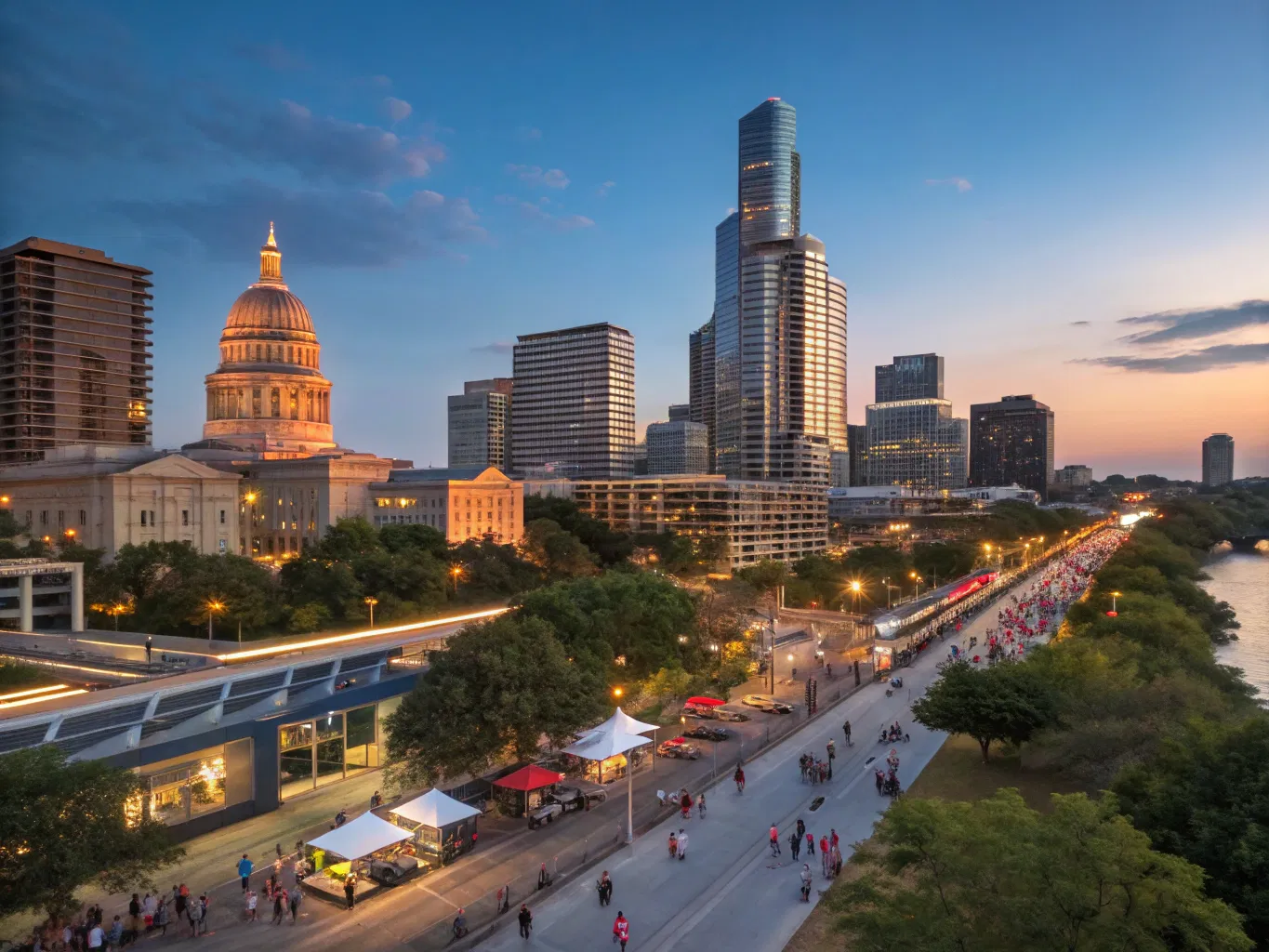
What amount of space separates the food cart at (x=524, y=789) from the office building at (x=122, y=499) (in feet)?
201

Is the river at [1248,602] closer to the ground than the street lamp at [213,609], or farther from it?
closer to the ground

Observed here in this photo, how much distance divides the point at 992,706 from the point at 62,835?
29.3 metres

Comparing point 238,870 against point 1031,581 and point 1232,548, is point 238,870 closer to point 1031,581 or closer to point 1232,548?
point 1031,581

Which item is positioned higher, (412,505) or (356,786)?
(412,505)

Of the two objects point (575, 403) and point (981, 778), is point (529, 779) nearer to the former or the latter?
point (981, 778)

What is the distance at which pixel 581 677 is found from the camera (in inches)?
1283

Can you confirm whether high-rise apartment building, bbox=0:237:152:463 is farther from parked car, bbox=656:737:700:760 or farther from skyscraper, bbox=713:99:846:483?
parked car, bbox=656:737:700:760

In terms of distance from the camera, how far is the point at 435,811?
82.2 feet

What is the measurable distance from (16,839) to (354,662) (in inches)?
693

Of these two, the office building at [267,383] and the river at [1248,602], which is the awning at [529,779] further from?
the office building at [267,383]

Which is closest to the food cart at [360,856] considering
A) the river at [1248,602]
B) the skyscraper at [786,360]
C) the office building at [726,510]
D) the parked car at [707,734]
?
the parked car at [707,734]

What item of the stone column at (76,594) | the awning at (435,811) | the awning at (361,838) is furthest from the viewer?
the stone column at (76,594)

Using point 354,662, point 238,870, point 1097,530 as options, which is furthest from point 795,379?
point 238,870

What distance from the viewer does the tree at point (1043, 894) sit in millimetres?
14430
